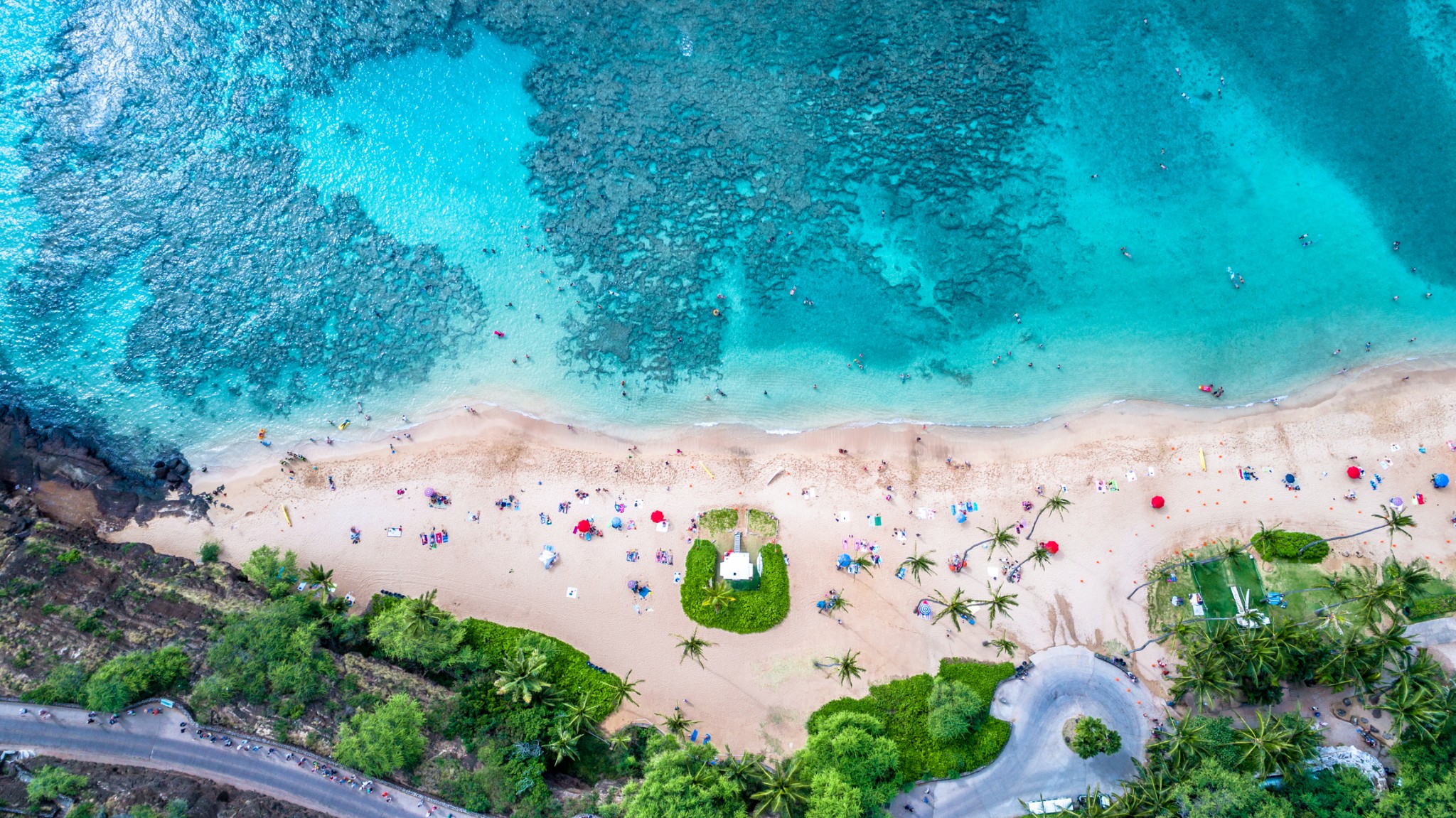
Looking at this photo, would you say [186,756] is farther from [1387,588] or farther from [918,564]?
[1387,588]

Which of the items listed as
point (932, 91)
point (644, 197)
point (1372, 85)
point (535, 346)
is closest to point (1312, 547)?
point (1372, 85)

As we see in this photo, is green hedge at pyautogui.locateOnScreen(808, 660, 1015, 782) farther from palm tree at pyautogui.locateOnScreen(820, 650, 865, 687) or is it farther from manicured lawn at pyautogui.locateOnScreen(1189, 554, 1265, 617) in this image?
manicured lawn at pyautogui.locateOnScreen(1189, 554, 1265, 617)

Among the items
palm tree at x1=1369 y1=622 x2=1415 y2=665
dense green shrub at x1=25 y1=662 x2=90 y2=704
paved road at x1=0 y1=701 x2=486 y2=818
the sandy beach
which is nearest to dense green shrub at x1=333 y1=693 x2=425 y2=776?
paved road at x1=0 y1=701 x2=486 y2=818

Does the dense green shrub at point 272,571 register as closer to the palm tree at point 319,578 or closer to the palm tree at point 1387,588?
the palm tree at point 319,578

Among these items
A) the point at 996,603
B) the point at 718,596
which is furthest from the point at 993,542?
the point at 718,596

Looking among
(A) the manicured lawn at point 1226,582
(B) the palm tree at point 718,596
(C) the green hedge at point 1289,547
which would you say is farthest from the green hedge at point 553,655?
(C) the green hedge at point 1289,547

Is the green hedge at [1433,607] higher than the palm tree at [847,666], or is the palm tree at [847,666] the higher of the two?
the green hedge at [1433,607]
